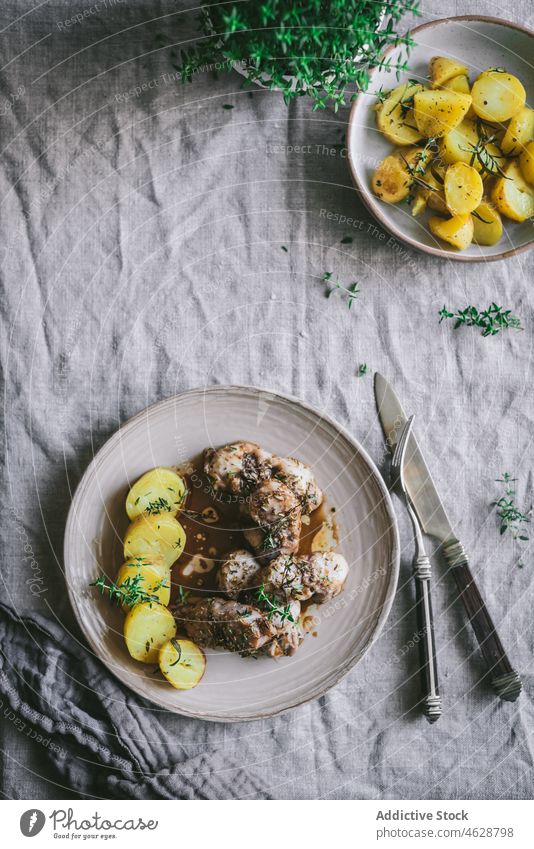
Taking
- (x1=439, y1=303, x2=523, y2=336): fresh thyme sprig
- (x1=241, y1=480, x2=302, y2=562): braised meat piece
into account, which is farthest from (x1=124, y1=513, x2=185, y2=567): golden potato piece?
(x1=439, y1=303, x2=523, y2=336): fresh thyme sprig

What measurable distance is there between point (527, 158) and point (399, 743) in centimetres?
113

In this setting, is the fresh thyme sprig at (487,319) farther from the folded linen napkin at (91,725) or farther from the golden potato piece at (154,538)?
the folded linen napkin at (91,725)

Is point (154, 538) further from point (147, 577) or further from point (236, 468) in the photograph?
point (236, 468)

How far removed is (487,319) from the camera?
1.46 meters

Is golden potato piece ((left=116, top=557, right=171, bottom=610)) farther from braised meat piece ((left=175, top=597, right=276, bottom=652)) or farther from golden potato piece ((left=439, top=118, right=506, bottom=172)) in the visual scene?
golden potato piece ((left=439, top=118, right=506, bottom=172))

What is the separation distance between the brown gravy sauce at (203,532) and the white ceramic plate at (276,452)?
0.21 ft

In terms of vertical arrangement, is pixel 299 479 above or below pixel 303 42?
below

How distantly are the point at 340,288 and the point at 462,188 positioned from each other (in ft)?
0.95

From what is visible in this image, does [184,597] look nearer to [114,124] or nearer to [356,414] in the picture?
[356,414]

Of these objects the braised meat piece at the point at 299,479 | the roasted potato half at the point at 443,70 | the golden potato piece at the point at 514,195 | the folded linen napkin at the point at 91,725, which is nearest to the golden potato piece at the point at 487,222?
the golden potato piece at the point at 514,195

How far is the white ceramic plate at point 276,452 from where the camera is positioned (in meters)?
1.30

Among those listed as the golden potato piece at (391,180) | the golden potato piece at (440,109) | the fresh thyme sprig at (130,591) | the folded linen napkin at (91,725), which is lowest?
the folded linen napkin at (91,725)

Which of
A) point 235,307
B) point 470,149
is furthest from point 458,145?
point 235,307

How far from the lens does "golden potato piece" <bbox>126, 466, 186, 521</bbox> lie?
1.31m
